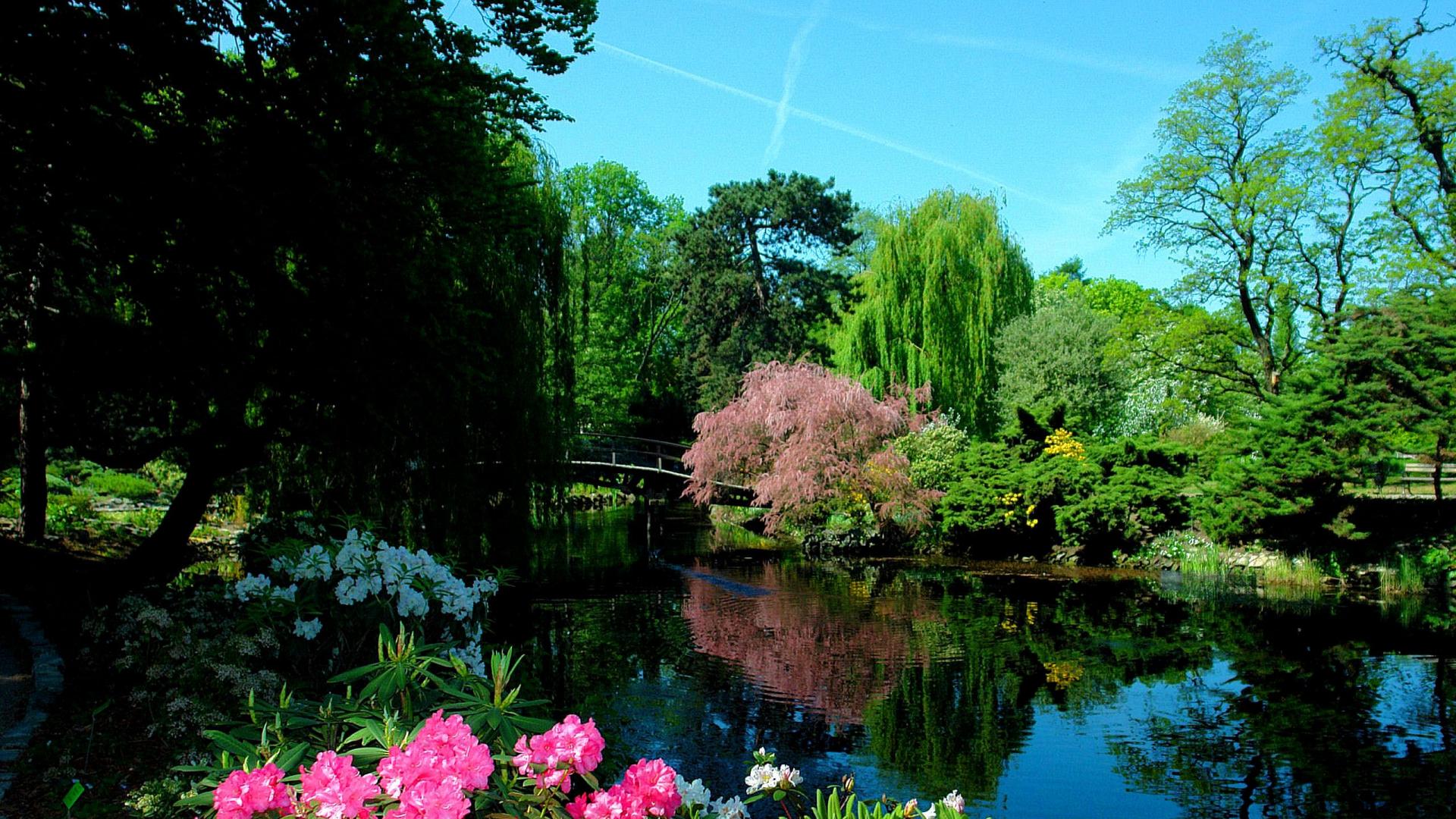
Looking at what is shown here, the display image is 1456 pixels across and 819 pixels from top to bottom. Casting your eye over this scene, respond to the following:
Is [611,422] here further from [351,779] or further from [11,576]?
[351,779]

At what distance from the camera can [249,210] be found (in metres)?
5.97

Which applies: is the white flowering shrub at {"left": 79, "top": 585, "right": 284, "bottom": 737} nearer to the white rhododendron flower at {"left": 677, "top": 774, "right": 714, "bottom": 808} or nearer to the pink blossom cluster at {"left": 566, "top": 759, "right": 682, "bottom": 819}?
the white rhododendron flower at {"left": 677, "top": 774, "right": 714, "bottom": 808}

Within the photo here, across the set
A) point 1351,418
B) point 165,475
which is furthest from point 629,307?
point 1351,418

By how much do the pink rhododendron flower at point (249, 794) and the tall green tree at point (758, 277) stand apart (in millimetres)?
25232

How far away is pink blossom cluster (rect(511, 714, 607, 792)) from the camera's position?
230 centimetres

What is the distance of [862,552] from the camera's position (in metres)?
20.5

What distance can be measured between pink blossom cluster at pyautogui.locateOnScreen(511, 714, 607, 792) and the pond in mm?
A: 2721

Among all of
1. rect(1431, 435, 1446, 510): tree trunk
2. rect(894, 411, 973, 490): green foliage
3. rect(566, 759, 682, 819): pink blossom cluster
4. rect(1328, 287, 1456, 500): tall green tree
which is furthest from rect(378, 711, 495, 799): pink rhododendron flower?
rect(894, 411, 973, 490): green foliage

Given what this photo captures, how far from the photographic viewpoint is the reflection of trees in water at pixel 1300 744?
6566mm

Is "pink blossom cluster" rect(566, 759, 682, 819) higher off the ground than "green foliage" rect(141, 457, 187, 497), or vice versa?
"green foliage" rect(141, 457, 187, 497)

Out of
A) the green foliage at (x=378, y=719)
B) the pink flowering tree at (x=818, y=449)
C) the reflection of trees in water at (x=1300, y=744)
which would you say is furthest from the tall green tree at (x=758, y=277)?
the green foliage at (x=378, y=719)

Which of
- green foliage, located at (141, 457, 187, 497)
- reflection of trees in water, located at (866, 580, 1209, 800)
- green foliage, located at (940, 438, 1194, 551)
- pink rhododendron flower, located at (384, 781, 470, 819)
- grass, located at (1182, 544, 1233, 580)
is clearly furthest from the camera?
green foliage, located at (141, 457, 187, 497)

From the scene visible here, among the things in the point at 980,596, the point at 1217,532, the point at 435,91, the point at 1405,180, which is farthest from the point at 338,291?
the point at 1405,180

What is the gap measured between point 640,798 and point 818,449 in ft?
60.1
